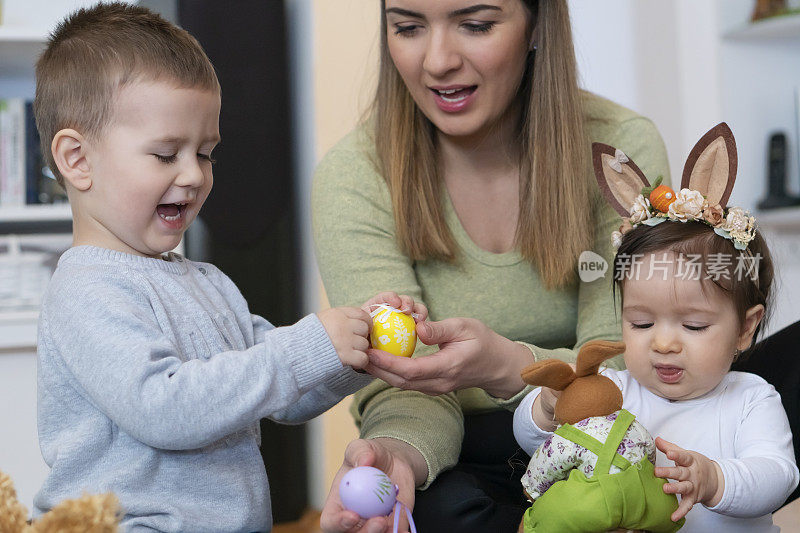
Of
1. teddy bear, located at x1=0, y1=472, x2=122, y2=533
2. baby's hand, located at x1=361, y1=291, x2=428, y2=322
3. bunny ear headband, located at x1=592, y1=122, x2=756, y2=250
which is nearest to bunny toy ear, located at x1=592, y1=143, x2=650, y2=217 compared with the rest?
bunny ear headband, located at x1=592, y1=122, x2=756, y2=250

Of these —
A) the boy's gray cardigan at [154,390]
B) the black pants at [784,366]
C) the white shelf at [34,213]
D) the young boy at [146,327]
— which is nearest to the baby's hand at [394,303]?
the young boy at [146,327]

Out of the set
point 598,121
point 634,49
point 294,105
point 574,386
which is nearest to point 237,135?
point 294,105

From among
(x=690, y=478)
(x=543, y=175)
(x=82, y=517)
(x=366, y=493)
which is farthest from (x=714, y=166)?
(x=82, y=517)

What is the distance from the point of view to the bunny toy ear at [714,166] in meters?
1.28

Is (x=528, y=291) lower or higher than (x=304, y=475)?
higher

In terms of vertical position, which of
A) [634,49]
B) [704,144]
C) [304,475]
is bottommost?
[304,475]

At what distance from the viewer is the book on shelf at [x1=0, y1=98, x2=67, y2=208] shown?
8.26 feet

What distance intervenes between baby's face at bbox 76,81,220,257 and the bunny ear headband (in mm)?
588

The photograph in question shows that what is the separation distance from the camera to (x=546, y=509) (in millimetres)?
1116

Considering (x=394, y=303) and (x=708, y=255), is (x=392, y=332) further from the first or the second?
(x=708, y=255)

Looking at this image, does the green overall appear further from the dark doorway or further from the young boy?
the dark doorway

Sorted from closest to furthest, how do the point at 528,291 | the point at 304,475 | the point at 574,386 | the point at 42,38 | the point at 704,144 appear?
the point at 574,386
the point at 704,144
the point at 528,291
the point at 42,38
the point at 304,475

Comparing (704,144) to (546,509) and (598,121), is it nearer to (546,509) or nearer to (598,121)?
(598,121)

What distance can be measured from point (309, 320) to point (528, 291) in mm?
602
